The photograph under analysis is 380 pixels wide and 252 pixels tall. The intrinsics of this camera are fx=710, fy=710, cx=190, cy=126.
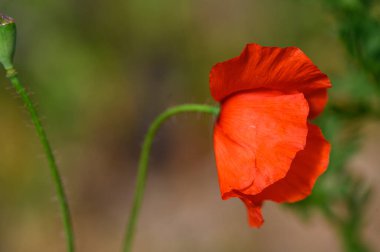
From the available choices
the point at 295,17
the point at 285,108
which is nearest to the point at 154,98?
the point at 295,17

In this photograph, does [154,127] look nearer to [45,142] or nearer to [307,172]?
[45,142]

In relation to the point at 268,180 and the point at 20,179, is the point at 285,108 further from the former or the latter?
the point at 20,179

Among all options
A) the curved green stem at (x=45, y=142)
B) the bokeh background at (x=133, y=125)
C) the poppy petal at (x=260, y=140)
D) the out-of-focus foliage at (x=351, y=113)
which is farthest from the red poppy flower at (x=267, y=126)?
the bokeh background at (x=133, y=125)

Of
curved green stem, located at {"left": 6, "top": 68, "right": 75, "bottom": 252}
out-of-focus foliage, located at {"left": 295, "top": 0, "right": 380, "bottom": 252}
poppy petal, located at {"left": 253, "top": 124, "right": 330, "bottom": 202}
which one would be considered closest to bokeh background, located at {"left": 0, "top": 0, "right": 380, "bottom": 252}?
out-of-focus foliage, located at {"left": 295, "top": 0, "right": 380, "bottom": 252}

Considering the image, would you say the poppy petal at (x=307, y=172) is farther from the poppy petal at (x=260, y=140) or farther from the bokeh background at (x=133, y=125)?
the bokeh background at (x=133, y=125)

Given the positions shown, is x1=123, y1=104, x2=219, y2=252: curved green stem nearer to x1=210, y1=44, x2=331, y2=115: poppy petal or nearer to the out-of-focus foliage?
x1=210, y1=44, x2=331, y2=115: poppy petal
